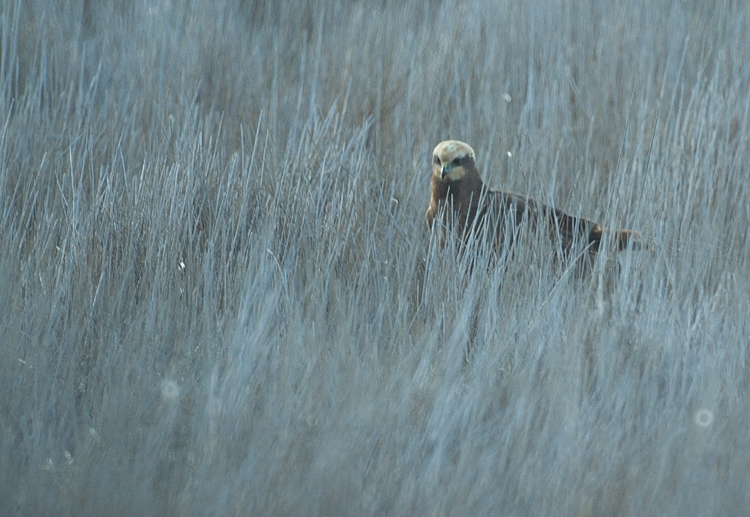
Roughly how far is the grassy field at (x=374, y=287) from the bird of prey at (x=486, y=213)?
0.11 m

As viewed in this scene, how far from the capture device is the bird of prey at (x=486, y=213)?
2.86 m

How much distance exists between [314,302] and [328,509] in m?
0.85

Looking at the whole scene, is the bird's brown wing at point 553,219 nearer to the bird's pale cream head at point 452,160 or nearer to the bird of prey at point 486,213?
the bird of prey at point 486,213

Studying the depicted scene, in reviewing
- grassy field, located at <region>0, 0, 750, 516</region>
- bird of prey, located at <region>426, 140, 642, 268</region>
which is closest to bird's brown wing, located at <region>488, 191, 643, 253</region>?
bird of prey, located at <region>426, 140, 642, 268</region>

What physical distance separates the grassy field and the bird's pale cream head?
0.20 meters

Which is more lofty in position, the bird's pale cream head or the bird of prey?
the bird's pale cream head

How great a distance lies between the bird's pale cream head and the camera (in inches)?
131

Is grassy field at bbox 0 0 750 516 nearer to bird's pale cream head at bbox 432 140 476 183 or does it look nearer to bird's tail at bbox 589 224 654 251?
bird's tail at bbox 589 224 654 251

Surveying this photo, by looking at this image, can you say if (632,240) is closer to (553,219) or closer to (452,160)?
A: (553,219)

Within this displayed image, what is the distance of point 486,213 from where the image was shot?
2914mm

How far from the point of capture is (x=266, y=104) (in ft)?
14.5

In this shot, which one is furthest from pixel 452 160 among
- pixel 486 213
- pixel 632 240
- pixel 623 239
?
pixel 632 240

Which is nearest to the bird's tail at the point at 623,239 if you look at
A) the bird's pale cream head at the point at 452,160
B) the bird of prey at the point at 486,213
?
the bird of prey at the point at 486,213

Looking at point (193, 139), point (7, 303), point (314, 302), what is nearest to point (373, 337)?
point (314, 302)
